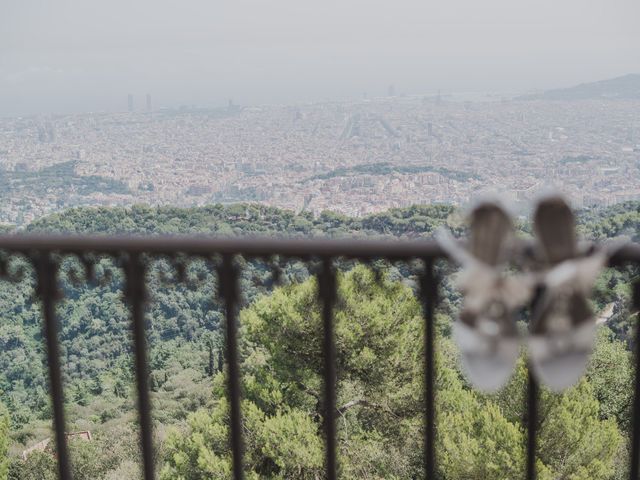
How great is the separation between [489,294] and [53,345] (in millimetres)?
1125

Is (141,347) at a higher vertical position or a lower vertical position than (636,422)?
higher

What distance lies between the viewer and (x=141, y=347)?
61.1 inches

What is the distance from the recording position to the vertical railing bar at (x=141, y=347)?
4.68 feet

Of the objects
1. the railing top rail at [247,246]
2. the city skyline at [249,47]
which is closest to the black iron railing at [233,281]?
the railing top rail at [247,246]

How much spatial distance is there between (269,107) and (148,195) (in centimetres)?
4135

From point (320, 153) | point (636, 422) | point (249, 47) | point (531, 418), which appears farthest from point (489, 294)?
point (249, 47)

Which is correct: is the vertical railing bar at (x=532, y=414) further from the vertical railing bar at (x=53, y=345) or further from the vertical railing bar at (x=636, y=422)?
the vertical railing bar at (x=53, y=345)

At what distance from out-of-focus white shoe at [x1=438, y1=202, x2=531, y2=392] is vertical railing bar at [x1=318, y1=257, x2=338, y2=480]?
414 millimetres

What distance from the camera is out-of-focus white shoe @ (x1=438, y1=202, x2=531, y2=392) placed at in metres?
0.93

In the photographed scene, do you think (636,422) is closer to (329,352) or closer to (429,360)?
(429,360)

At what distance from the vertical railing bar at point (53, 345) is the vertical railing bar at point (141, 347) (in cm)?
17

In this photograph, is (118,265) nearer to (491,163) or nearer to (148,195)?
(491,163)

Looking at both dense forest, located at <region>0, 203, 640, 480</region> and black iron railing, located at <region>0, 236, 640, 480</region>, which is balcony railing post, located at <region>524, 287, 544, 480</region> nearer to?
black iron railing, located at <region>0, 236, 640, 480</region>

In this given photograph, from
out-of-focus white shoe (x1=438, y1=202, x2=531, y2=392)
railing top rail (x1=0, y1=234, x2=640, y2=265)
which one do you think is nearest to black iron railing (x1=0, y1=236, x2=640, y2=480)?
railing top rail (x1=0, y1=234, x2=640, y2=265)
